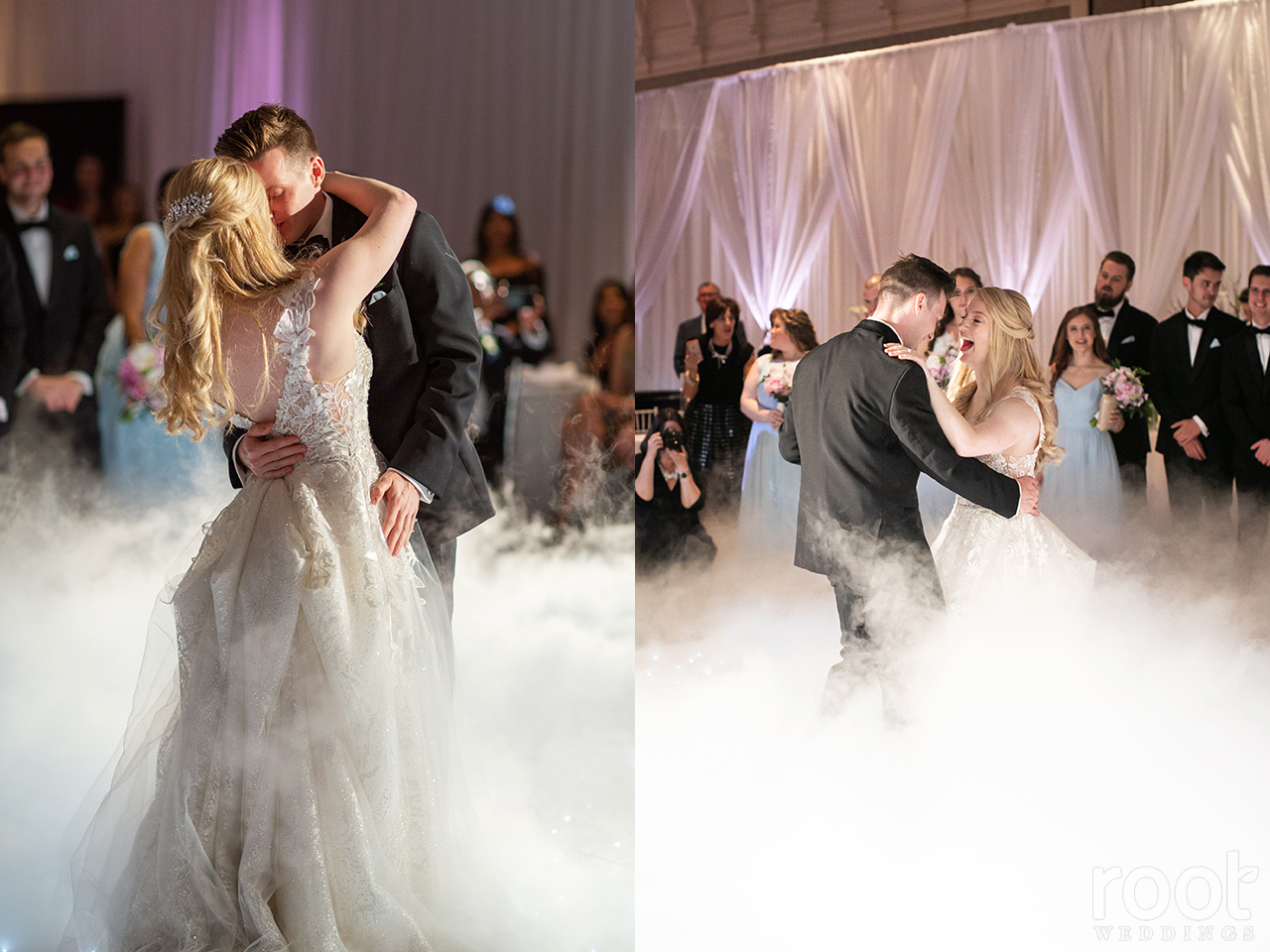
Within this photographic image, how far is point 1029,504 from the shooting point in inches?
135

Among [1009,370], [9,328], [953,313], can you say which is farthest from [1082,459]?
[9,328]

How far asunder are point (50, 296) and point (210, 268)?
1.16 metres

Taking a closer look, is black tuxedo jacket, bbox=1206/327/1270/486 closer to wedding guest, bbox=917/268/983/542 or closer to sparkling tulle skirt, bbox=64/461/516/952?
wedding guest, bbox=917/268/983/542

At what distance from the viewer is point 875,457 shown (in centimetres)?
349

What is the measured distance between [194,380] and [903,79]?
243 cm

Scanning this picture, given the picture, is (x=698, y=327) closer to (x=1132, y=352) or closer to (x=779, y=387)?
(x=779, y=387)

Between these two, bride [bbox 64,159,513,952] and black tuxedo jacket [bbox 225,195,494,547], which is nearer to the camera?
bride [bbox 64,159,513,952]

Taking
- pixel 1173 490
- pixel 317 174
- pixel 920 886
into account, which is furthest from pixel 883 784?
pixel 317 174

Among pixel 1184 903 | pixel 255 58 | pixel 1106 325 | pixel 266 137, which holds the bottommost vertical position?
pixel 1184 903

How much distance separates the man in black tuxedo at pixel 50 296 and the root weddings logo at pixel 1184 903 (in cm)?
363

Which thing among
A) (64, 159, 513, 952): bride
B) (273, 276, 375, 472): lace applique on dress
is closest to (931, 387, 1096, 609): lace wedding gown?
(64, 159, 513, 952): bride

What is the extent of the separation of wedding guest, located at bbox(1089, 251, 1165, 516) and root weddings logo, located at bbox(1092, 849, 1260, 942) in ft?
3.75

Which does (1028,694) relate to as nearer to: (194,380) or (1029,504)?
(1029,504)

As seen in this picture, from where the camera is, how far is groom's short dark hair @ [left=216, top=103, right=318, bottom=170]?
3090 mm
